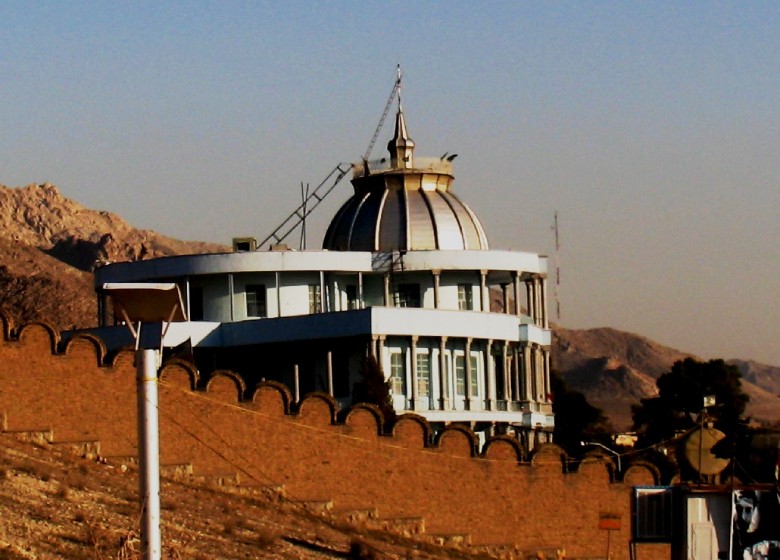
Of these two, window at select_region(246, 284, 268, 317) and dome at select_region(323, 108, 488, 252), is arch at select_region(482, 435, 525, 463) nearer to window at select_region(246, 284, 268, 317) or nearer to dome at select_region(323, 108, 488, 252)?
window at select_region(246, 284, 268, 317)

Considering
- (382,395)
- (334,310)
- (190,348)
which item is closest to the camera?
(382,395)

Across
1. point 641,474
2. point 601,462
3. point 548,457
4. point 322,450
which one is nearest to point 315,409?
point 322,450

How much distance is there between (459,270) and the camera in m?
80.2

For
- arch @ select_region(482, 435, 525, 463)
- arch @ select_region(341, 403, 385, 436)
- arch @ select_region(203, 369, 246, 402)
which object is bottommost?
arch @ select_region(482, 435, 525, 463)

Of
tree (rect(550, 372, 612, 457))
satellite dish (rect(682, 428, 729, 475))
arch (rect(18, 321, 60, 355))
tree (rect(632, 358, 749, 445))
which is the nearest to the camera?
arch (rect(18, 321, 60, 355))

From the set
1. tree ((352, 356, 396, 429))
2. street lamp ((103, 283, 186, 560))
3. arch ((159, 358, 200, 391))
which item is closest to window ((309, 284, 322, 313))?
tree ((352, 356, 396, 429))

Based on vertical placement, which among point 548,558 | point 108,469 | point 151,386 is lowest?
point 548,558

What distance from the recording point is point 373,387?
220 feet

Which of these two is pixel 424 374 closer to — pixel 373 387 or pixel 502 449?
pixel 373 387

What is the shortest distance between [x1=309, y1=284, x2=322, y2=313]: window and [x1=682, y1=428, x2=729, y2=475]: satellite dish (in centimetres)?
3209

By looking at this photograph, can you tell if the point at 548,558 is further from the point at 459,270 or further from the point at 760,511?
the point at 459,270

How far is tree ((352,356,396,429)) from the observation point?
6651 centimetres

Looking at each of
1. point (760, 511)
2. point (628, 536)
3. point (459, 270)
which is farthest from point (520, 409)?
point (760, 511)

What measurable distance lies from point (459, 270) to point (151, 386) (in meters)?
56.1
